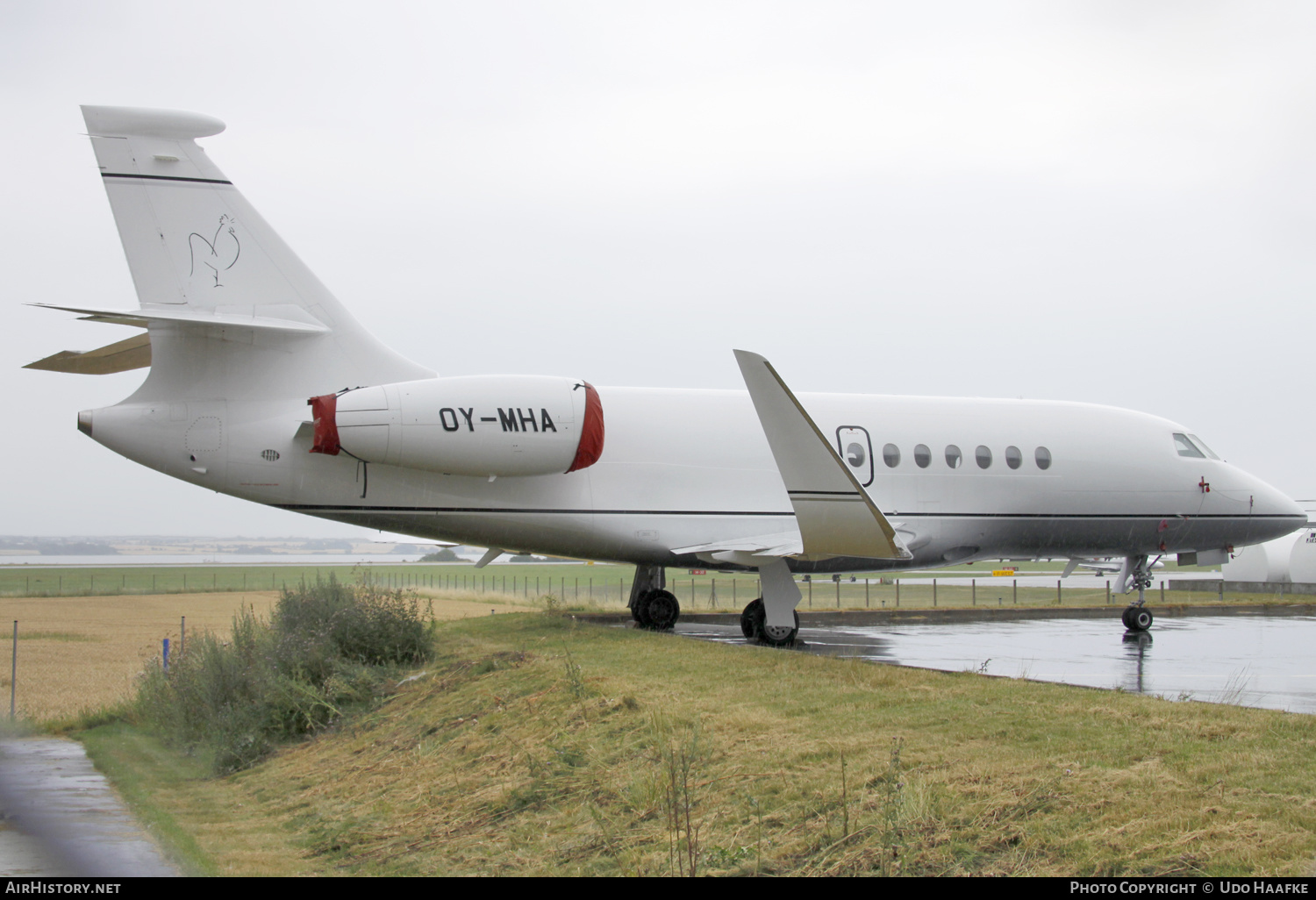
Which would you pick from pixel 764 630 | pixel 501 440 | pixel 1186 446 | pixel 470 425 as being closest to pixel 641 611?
pixel 764 630

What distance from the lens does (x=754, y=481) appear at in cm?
1605

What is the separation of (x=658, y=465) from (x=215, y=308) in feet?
20.8

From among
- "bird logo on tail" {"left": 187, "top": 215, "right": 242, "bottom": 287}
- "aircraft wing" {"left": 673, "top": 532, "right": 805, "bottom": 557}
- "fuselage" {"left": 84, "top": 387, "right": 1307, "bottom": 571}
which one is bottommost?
"aircraft wing" {"left": 673, "top": 532, "right": 805, "bottom": 557}

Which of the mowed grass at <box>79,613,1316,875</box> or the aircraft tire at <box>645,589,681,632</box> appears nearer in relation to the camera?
the mowed grass at <box>79,613,1316,875</box>

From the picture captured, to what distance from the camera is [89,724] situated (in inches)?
607

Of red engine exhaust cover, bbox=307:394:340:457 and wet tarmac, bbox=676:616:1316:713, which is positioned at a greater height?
red engine exhaust cover, bbox=307:394:340:457

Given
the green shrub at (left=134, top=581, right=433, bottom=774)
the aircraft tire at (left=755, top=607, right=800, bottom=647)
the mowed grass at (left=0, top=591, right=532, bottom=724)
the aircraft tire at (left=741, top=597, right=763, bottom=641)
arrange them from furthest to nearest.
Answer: the mowed grass at (left=0, top=591, right=532, bottom=724)
the aircraft tire at (left=741, top=597, right=763, bottom=641)
the aircraft tire at (left=755, top=607, right=800, bottom=647)
the green shrub at (left=134, top=581, right=433, bottom=774)

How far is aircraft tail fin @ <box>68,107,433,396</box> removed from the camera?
43.8ft

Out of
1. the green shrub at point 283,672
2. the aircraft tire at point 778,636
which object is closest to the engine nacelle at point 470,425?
the green shrub at point 283,672

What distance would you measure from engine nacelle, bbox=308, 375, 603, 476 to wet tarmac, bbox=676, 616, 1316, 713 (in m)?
3.73

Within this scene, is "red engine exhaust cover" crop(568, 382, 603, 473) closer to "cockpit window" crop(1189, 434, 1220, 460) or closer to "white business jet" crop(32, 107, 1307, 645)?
"white business jet" crop(32, 107, 1307, 645)

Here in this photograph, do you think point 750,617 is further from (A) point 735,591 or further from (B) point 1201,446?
(A) point 735,591

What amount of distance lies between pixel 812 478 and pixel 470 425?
14.8 feet

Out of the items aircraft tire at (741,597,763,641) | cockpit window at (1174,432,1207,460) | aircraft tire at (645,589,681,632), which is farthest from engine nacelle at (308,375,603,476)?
cockpit window at (1174,432,1207,460)
